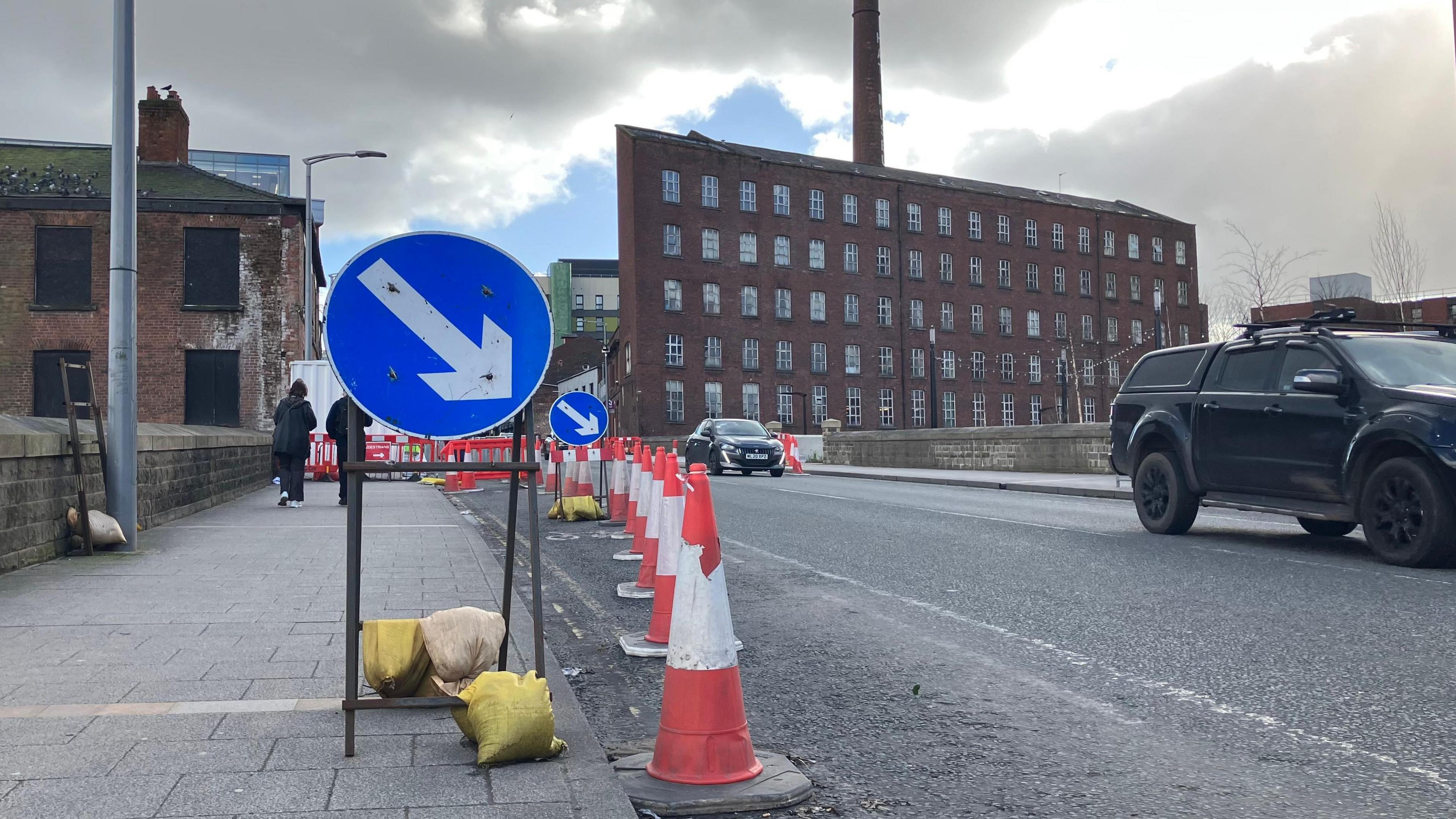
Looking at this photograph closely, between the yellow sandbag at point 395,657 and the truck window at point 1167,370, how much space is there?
8798 mm

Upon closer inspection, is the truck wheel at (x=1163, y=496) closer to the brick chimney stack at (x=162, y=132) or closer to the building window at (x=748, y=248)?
the brick chimney stack at (x=162, y=132)

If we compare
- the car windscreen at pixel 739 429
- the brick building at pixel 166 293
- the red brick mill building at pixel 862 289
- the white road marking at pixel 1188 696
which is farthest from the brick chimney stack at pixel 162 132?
the white road marking at pixel 1188 696

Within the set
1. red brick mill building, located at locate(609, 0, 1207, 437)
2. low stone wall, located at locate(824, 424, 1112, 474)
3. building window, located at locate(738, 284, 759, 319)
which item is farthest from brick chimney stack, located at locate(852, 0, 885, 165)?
low stone wall, located at locate(824, 424, 1112, 474)

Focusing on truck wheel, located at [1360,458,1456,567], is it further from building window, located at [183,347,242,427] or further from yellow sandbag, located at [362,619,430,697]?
building window, located at [183,347,242,427]

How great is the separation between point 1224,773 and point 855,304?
62.8m

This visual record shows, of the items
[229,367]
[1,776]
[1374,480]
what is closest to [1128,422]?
[1374,480]

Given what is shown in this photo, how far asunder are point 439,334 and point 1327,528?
9660 mm

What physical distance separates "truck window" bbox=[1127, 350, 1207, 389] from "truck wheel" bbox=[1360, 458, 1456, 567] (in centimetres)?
250

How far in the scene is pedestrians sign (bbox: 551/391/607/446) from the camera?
15.3 m

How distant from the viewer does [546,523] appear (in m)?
14.0

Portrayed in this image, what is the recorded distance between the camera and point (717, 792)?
3.43 metres

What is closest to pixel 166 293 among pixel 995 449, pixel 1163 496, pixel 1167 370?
pixel 995 449

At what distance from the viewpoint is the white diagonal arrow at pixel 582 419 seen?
15320 mm

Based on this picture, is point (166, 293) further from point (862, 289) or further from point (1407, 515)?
point (862, 289)
